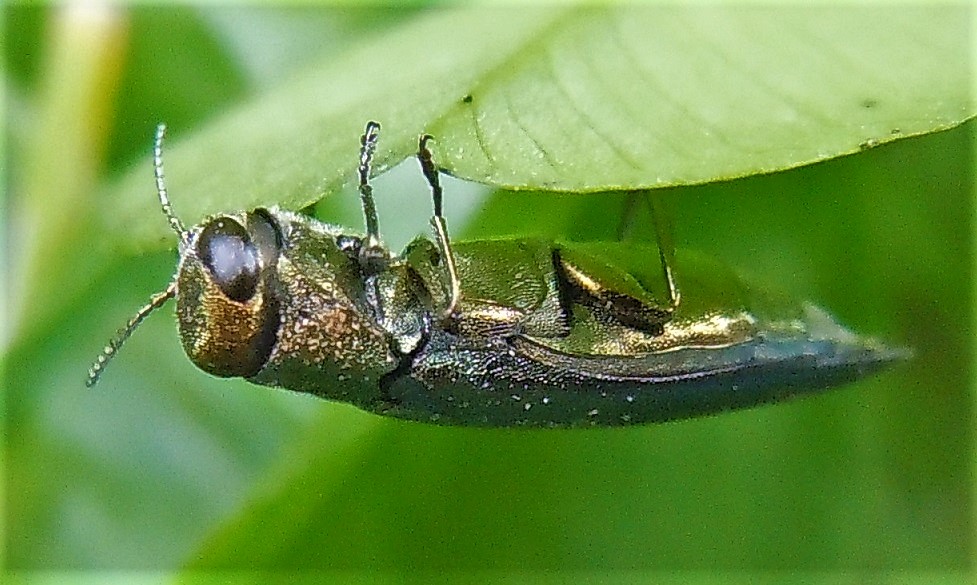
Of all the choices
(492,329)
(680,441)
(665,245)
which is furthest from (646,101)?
(680,441)

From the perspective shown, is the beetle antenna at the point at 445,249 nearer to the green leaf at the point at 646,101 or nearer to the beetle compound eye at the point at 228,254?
the green leaf at the point at 646,101

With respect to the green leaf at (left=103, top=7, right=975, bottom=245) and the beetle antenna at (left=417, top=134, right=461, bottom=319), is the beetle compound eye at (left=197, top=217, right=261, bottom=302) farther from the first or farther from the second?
the beetle antenna at (left=417, top=134, right=461, bottom=319)

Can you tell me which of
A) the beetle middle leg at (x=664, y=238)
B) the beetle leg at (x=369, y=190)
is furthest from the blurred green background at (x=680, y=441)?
the beetle middle leg at (x=664, y=238)

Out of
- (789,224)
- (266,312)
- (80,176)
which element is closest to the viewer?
(266,312)

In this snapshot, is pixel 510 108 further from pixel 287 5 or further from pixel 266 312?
pixel 287 5

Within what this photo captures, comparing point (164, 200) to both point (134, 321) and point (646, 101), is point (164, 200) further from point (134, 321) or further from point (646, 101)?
point (646, 101)

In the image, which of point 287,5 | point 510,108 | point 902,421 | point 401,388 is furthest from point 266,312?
point 287,5

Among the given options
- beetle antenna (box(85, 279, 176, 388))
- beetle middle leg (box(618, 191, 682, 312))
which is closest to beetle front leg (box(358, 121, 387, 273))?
beetle antenna (box(85, 279, 176, 388))

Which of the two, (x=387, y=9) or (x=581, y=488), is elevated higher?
(x=387, y=9)
